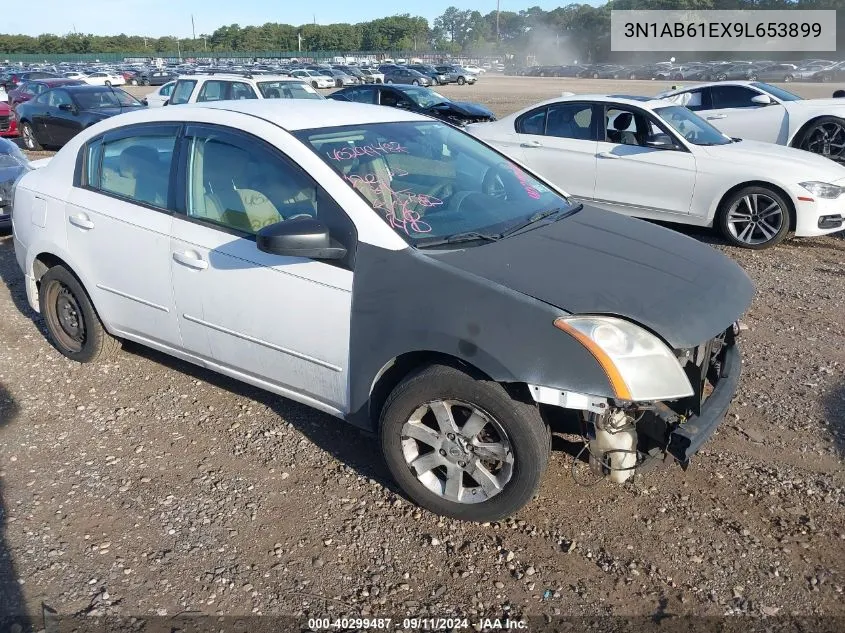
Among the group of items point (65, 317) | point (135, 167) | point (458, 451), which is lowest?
point (458, 451)

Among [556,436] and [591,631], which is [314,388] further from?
[591,631]

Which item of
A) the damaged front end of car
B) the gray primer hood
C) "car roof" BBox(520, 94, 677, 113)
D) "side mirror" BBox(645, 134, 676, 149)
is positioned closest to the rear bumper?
the damaged front end of car

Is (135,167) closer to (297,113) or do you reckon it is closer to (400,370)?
(297,113)

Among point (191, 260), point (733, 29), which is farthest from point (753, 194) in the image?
point (733, 29)

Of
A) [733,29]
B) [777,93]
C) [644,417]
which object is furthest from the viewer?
[733,29]

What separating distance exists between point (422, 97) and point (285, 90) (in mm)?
3941

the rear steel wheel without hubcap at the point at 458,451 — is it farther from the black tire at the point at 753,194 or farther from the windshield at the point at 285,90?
the windshield at the point at 285,90

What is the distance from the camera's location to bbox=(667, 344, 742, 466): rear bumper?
2.71 meters

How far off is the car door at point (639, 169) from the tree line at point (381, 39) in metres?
92.4

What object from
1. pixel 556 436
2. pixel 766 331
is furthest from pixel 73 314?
pixel 766 331

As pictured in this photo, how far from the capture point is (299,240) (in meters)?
2.99

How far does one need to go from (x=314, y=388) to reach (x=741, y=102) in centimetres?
1043

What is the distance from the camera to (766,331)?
16.9 feet

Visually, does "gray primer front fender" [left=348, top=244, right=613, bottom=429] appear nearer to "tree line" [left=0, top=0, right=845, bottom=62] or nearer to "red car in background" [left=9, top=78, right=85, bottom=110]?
"red car in background" [left=9, top=78, right=85, bottom=110]
